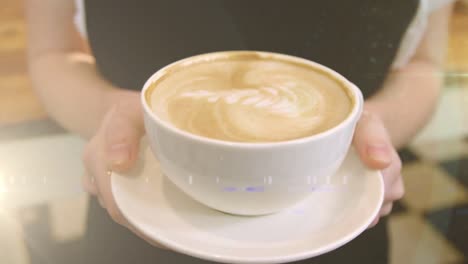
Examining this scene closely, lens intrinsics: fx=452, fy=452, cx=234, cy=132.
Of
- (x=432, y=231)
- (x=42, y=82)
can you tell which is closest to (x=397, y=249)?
(x=432, y=231)

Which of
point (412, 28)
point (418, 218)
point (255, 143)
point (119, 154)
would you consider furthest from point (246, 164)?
point (412, 28)

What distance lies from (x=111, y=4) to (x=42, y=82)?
147mm

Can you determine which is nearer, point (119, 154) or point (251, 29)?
point (119, 154)

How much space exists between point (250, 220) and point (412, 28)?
1.56ft

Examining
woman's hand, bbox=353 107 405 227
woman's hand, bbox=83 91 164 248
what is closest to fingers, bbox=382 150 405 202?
woman's hand, bbox=353 107 405 227

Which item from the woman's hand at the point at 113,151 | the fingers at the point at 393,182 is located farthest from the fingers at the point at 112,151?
the fingers at the point at 393,182

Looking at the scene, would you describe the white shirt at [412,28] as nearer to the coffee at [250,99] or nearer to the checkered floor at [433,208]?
the checkered floor at [433,208]

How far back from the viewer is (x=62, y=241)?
1.17 ft

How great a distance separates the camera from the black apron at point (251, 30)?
0.57 meters

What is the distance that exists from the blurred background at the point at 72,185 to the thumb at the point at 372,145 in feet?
0.37

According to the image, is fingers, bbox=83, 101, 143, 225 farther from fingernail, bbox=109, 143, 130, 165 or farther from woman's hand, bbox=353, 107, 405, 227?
woman's hand, bbox=353, 107, 405, 227

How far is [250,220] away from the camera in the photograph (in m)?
0.32

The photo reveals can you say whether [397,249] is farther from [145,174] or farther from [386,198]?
[145,174]

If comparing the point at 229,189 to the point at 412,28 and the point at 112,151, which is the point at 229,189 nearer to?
the point at 112,151
